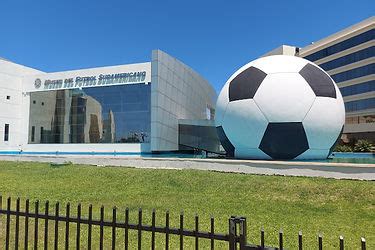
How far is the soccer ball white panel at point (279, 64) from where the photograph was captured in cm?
1317

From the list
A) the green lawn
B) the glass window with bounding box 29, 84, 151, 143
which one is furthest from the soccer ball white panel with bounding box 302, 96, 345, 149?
the glass window with bounding box 29, 84, 151, 143

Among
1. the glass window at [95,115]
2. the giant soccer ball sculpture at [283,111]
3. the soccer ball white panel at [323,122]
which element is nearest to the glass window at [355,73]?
the glass window at [95,115]

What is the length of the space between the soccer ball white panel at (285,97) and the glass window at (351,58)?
38.9 m

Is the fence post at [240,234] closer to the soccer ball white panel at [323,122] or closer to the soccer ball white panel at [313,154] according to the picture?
the soccer ball white panel at [323,122]

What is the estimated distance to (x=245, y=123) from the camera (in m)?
13.1

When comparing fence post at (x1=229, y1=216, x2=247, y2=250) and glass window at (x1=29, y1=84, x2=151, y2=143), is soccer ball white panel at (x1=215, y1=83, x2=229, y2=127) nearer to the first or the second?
glass window at (x1=29, y1=84, x2=151, y2=143)

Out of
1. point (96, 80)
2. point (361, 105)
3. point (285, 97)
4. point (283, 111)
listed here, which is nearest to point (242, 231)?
point (283, 111)

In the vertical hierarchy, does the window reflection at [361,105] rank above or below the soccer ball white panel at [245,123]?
above

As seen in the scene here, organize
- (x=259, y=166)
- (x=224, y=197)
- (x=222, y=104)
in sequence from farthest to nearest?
(x=222, y=104) → (x=259, y=166) → (x=224, y=197)

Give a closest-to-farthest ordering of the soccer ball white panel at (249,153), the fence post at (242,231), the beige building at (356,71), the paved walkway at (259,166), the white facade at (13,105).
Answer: the fence post at (242,231), the paved walkway at (259,166), the soccer ball white panel at (249,153), the white facade at (13,105), the beige building at (356,71)

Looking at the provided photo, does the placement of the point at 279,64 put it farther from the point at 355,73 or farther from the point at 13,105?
the point at 355,73

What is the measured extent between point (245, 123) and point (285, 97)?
182 cm

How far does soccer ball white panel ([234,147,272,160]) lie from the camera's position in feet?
43.7

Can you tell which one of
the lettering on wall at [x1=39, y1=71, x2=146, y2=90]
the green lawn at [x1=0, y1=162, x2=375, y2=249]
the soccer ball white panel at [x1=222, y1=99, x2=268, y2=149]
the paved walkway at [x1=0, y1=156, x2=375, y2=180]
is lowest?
the green lawn at [x1=0, y1=162, x2=375, y2=249]
